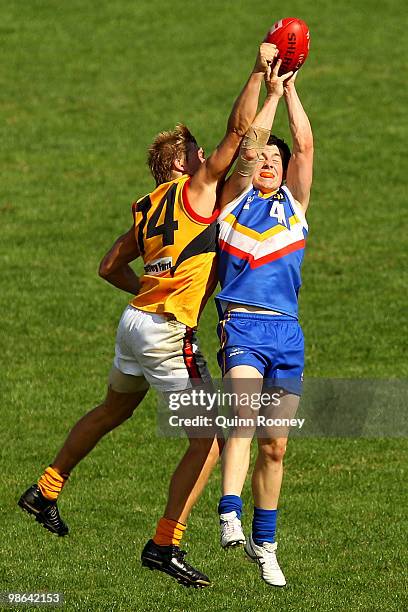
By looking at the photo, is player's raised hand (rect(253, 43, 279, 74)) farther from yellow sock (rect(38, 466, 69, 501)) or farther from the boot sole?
the boot sole

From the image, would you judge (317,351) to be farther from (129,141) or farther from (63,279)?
(129,141)

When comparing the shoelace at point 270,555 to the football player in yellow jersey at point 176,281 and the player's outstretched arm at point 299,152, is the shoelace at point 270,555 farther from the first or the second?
the player's outstretched arm at point 299,152

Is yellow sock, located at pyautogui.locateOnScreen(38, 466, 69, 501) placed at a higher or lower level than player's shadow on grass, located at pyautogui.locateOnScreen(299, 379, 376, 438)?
Answer: higher

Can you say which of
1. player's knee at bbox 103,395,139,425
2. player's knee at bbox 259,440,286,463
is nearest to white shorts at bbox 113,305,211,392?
player's knee at bbox 103,395,139,425

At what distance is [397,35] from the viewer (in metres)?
28.5

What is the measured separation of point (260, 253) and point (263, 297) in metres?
0.29

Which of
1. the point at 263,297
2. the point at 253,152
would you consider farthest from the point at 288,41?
the point at 263,297

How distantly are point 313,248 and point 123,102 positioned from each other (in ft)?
22.5

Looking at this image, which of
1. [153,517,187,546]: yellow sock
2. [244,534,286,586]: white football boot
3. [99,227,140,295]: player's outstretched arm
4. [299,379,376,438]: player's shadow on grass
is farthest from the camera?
[299,379,376,438]: player's shadow on grass

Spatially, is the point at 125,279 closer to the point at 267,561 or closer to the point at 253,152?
the point at 253,152

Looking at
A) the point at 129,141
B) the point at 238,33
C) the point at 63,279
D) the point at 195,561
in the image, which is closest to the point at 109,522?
the point at 195,561

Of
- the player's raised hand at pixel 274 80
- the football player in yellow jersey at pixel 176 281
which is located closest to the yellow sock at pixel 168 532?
the football player in yellow jersey at pixel 176 281

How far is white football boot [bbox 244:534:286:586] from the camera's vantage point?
897cm

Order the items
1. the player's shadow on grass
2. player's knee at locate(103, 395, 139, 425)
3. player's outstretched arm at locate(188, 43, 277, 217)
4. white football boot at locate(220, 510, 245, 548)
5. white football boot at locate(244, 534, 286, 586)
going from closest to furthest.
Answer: white football boot at locate(220, 510, 245, 548)
player's outstretched arm at locate(188, 43, 277, 217)
white football boot at locate(244, 534, 286, 586)
player's knee at locate(103, 395, 139, 425)
the player's shadow on grass
